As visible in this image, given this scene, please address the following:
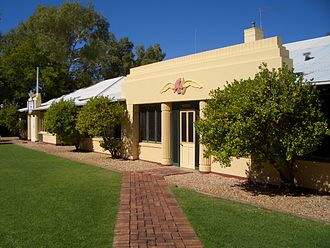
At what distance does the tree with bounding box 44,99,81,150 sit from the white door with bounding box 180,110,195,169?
9.45 metres

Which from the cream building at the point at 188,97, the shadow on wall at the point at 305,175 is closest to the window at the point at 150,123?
the cream building at the point at 188,97

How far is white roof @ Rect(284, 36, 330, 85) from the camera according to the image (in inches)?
396

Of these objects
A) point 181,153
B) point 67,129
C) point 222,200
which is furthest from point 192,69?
point 67,129

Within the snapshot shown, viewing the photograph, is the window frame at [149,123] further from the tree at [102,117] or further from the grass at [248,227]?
the grass at [248,227]

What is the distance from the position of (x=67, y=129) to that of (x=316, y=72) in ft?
49.6

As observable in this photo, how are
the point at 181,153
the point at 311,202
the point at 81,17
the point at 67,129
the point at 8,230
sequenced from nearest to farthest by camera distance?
the point at 8,230
the point at 311,202
the point at 181,153
the point at 67,129
the point at 81,17

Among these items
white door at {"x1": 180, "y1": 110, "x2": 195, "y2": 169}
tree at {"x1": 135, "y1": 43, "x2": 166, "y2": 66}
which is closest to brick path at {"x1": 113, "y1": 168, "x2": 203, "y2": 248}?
white door at {"x1": 180, "y1": 110, "x2": 195, "y2": 169}

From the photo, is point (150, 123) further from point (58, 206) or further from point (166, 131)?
point (58, 206)

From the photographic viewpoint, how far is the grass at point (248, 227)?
19.6ft

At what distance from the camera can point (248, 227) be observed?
6.78 meters

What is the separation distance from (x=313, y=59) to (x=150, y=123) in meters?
7.34

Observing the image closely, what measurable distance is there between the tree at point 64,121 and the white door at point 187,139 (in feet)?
31.0

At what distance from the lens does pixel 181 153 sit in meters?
14.9

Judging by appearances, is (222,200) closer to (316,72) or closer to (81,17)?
(316,72)
